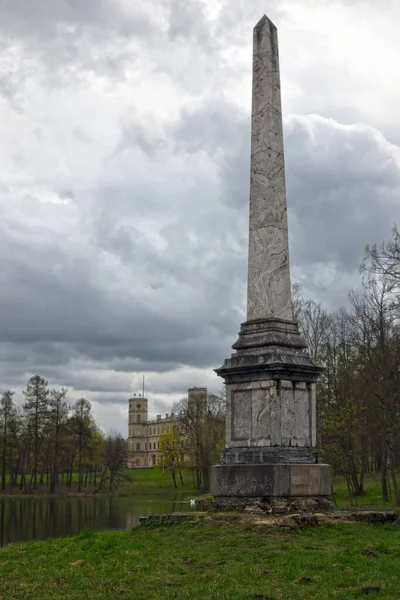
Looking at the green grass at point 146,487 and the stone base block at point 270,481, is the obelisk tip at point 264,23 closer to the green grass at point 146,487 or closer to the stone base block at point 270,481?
the stone base block at point 270,481

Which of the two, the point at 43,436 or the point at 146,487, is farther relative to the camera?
the point at 146,487

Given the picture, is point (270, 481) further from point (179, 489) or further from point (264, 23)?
point (179, 489)

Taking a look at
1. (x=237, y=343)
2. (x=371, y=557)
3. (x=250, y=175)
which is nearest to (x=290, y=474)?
A: (x=237, y=343)

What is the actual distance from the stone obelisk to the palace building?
395 feet

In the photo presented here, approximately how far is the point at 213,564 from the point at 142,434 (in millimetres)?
134953

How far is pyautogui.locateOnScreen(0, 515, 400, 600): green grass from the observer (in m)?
7.39

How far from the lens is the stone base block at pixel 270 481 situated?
41.0 ft

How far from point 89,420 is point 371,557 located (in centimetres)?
6076

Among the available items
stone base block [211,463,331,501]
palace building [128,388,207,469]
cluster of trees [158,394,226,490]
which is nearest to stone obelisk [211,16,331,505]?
stone base block [211,463,331,501]

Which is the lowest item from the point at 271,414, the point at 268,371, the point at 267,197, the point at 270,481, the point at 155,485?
the point at 155,485

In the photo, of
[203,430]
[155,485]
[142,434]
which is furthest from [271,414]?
[142,434]

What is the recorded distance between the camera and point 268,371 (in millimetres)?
13109

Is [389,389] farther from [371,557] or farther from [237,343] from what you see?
[371,557]

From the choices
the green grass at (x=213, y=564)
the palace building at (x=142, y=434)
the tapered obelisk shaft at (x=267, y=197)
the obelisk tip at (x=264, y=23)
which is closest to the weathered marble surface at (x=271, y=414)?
the tapered obelisk shaft at (x=267, y=197)
